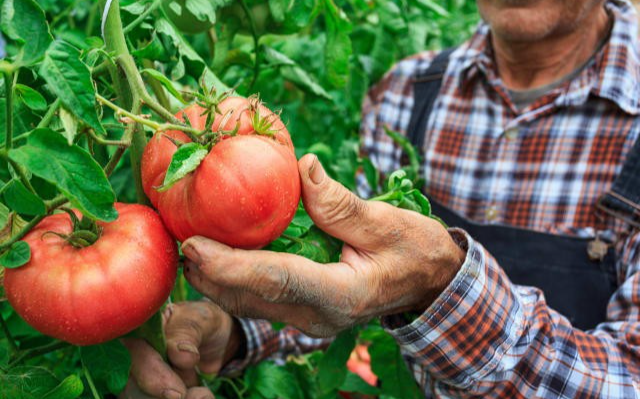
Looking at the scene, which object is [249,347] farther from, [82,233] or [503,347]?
[82,233]

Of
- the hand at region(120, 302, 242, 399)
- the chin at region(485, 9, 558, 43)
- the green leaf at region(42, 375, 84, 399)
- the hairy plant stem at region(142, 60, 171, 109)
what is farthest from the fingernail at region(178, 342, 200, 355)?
the chin at region(485, 9, 558, 43)

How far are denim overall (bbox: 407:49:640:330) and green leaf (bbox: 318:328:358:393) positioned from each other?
45cm

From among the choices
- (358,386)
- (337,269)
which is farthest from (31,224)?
(358,386)

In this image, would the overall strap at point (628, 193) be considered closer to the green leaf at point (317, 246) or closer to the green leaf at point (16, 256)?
the green leaf at point (317, 246)

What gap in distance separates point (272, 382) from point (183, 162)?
724 millimetres

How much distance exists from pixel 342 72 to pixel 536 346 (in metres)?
0.60

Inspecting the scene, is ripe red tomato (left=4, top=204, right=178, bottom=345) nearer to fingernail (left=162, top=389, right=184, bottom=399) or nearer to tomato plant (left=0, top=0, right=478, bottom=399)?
tomato plant (left=0, top=0, right=478, bottom=399)

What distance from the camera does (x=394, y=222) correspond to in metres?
0.82

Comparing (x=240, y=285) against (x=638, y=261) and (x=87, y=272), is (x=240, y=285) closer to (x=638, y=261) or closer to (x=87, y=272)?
(x=87, y=272)

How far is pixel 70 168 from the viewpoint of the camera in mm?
581

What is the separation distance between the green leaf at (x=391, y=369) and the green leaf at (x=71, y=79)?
765 mm

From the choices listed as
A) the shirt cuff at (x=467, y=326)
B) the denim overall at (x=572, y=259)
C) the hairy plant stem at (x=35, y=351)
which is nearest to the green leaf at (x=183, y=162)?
the hairy plant stem at (x=35, y=351)

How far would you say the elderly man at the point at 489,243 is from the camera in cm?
79

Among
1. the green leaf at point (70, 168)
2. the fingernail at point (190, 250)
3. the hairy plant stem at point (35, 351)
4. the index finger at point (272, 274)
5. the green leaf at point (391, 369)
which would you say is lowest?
the green leaf at point (391, 369)
